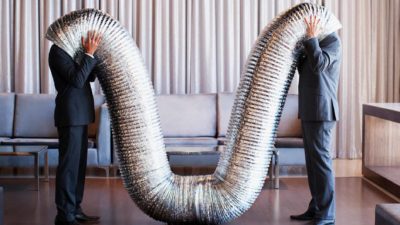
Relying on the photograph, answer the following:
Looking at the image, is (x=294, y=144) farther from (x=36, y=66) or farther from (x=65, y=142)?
(x=36, y=66)

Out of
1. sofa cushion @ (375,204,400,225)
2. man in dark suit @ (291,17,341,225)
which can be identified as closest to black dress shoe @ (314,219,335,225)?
man in dark suit @ (291,17,341,225)

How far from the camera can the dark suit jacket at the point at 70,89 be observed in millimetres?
3709

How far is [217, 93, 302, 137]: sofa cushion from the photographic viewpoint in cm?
618

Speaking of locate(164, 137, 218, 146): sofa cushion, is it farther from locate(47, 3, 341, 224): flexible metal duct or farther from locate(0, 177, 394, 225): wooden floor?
locate(47, 3, 341, 224): flexible metal duct

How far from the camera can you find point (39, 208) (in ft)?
14.9

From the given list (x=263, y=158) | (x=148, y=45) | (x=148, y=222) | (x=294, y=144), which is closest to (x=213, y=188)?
(x=263, y=158)

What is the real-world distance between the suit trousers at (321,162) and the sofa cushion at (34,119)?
3174mm

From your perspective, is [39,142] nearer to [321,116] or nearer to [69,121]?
[69,121]

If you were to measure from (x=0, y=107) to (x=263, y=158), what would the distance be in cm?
352

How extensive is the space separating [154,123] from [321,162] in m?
1.09

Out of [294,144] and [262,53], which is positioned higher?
[262,53]

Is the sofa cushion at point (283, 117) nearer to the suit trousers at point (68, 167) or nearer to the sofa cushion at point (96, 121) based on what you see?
the sofa cushion at point (96, 121)

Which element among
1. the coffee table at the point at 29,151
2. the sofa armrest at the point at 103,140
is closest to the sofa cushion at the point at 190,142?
the sofa armrest at the point at 103,140

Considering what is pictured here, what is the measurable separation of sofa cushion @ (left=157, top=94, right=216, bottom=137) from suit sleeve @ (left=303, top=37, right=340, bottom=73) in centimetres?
262
